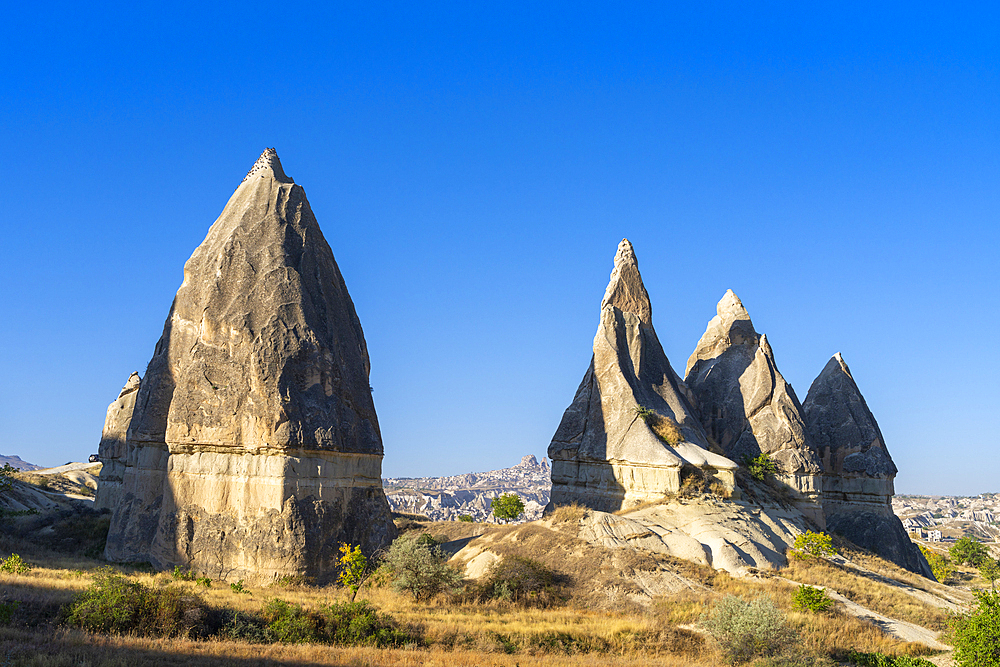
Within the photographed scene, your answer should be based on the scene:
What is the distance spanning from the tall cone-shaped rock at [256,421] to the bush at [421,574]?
117 inches

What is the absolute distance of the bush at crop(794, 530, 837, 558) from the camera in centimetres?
2681

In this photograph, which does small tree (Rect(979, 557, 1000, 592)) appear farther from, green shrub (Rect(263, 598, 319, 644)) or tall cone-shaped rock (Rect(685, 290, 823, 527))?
green shrub (Rect(263, 598, 319, 644))

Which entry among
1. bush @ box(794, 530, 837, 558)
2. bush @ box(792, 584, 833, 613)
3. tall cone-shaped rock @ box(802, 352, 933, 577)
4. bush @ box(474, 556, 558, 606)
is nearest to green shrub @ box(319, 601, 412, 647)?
bush @ box(474, 556, 558, 606)

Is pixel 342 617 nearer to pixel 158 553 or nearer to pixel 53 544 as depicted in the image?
pixel 158 553

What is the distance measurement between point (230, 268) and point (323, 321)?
363 centimetres

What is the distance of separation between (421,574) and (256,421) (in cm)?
711

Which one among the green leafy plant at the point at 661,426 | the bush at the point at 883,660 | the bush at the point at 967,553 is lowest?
the bush at the point at 967,553

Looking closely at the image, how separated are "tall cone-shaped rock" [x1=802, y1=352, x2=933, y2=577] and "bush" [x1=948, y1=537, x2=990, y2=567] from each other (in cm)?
1721

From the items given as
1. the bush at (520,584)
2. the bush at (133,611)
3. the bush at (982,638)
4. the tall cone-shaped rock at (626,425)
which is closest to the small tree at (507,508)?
the tall cone-shaped rock at (626,425)

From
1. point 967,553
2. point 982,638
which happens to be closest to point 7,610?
point 982,638

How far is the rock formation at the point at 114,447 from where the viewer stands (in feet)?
118

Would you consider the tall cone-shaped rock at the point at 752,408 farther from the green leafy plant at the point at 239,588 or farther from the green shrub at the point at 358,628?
the green shrub at the point at 358,628

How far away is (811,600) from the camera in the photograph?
2025 cm

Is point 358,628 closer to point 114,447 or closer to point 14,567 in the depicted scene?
point 14,567
